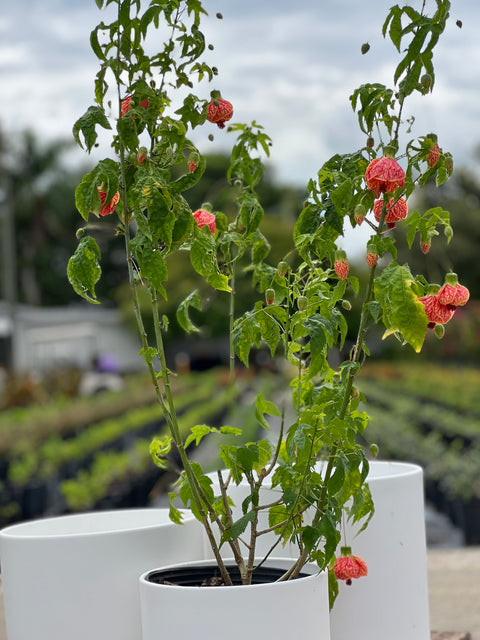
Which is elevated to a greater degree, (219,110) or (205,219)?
(219,110)

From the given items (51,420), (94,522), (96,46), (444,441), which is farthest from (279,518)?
(444,441)

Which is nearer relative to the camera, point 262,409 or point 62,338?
point 262,409

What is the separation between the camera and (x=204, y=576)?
1608mm

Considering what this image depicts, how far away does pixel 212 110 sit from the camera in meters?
1.59

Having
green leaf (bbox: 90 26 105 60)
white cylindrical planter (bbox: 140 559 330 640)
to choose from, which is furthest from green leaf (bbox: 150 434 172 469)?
green leaf (bbox: 90 26 105 60)

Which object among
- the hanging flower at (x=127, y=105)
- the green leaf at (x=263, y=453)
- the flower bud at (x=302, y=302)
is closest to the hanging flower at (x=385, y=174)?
the flower bud at (x=302, y=302)

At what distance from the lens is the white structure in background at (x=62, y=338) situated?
29719 millimetres

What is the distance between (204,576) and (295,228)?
0.67 metres

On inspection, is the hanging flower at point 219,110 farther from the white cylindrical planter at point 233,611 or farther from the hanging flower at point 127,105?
the white cylindrical planter at point 233,611

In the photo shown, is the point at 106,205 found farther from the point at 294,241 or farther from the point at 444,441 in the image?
the point at 444,441

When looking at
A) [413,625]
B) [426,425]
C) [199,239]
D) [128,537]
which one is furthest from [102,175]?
[426,425]

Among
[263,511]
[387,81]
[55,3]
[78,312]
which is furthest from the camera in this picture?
[78,312]

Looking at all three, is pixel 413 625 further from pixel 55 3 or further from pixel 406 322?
pixel 55 3

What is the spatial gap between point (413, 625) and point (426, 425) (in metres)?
7.69
